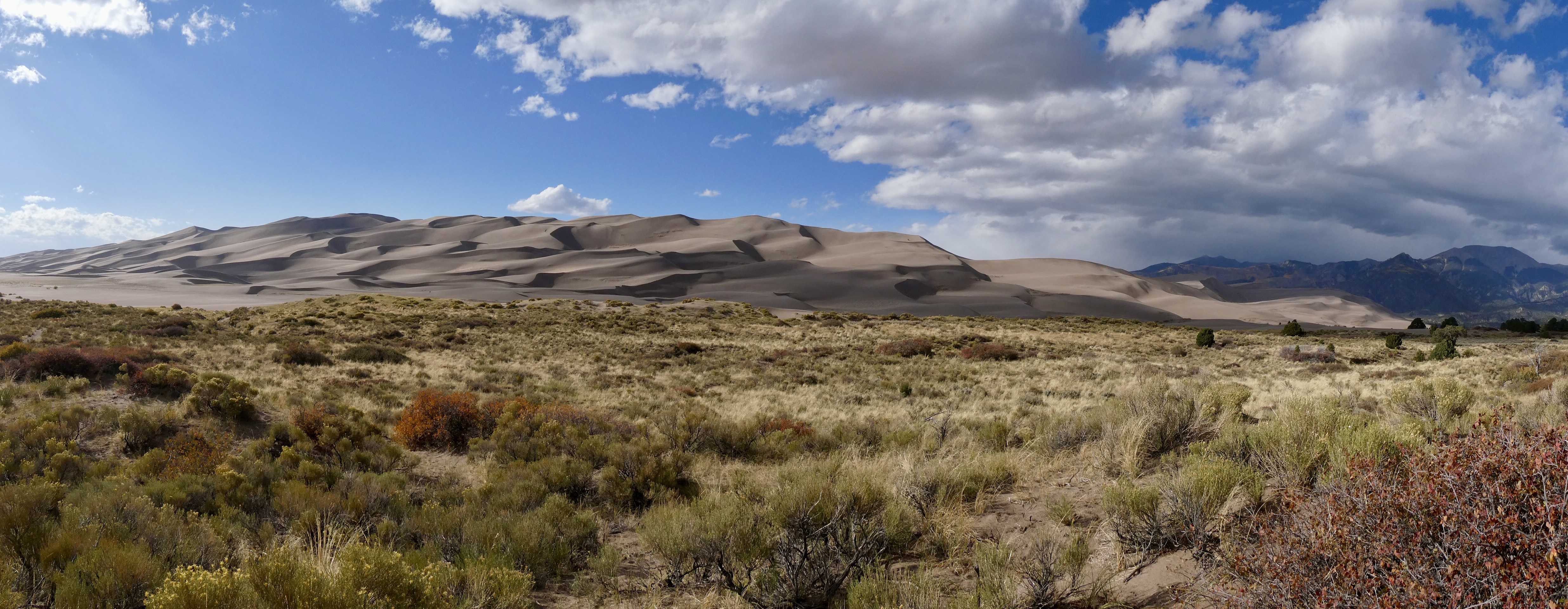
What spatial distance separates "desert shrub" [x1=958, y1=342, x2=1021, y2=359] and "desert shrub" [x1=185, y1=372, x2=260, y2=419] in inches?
824

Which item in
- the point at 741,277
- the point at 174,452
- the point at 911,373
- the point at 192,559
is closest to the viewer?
the point at 192,559

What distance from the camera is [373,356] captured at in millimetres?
20516

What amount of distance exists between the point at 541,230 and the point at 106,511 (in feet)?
581

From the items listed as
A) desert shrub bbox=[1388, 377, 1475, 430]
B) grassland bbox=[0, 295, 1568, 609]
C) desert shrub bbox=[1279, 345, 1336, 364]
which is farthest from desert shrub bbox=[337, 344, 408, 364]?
desert shrub bbox=[1279, 345, 1336, 364]

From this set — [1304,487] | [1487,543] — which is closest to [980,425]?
[1304,487]

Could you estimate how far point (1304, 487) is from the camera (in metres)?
4.64

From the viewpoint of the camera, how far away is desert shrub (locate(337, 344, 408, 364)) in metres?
19.8

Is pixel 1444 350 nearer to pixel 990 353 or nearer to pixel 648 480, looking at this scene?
pixel 990 353

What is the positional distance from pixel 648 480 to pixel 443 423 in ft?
14.4

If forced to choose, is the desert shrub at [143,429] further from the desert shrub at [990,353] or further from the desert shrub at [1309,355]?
the desert shrub at [1309,355]

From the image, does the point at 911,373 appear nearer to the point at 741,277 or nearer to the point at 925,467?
the point at 925,467

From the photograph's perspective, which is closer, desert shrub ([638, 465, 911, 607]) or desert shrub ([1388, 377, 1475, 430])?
desert shrub ([638, 465, 911, 607])

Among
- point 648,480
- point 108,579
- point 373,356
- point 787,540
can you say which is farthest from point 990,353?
point 108,579

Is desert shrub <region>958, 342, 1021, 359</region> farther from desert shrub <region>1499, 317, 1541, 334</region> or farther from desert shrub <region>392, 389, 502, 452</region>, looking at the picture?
desert shrub <region>1499, 317, 1541, 334</region>
